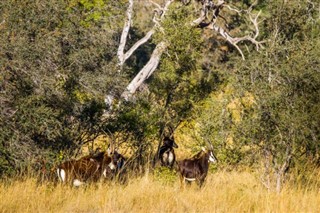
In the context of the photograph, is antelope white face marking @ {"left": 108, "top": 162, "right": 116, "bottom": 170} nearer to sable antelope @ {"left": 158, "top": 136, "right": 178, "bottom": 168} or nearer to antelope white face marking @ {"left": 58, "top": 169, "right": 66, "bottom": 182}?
antelope white face marking @ {"left": 58, "top": 169, "right": 66, "bottom": 182}

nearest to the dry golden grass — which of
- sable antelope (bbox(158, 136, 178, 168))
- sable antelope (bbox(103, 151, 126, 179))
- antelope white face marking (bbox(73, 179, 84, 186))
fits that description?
antelope white face marking (bbox(73, 179, 84, 186))

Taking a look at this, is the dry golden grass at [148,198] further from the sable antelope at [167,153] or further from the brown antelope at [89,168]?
the sable antelope at [167,153]

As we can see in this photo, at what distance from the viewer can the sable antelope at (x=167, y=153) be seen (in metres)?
13.0

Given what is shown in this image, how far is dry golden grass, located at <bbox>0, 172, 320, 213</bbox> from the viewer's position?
28.6ft

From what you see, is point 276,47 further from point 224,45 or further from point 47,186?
point 224,45

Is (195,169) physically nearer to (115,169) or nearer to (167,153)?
(115,169)

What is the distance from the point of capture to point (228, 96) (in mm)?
11023

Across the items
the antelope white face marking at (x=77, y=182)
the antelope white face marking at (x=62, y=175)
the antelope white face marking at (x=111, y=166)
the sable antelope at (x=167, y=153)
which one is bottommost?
the antelope white face marking at (x=77, y=182)

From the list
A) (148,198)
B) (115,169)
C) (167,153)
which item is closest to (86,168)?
(115,169)

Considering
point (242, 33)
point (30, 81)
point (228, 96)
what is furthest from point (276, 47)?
point (242, 33)

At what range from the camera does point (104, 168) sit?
34.2 ft

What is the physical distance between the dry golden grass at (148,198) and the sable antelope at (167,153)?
2529 mm

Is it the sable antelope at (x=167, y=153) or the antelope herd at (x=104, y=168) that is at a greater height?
the sable antelope at (x=167, y=153)

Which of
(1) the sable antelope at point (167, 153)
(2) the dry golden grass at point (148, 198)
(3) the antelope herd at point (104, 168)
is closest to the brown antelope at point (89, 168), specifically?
(3) the antelope herd at point (104, 168)
